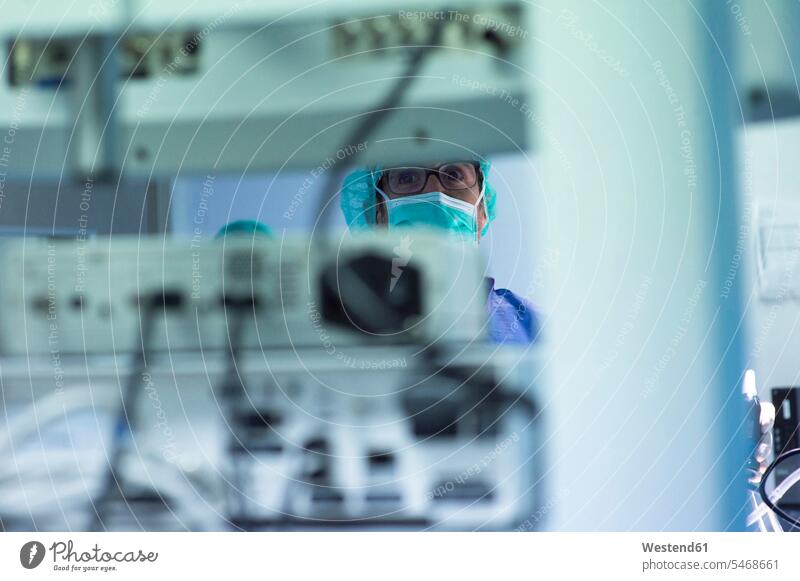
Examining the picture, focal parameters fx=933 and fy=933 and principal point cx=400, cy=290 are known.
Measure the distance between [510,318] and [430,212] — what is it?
18 cm

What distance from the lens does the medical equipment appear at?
124 cm

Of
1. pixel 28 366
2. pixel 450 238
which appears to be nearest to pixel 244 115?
pixel 450 238

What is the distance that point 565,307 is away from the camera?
1.23 metres

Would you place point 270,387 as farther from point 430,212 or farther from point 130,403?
point 430,212

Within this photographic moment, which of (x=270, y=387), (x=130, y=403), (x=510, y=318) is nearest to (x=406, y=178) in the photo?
(x=510, y=318)

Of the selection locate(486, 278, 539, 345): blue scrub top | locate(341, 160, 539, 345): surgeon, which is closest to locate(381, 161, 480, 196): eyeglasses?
locate(341, 160, 539, 345): surgeon

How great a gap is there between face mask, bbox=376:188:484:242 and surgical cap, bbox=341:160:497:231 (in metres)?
0.02

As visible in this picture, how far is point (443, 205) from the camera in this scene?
4.15ft

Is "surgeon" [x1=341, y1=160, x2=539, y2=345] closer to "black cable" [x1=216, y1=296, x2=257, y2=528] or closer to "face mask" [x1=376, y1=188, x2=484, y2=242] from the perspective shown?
"face mask" [x1=376, y1=188, x2=484, y2=242]

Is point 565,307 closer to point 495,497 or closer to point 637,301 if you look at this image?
point 637,301

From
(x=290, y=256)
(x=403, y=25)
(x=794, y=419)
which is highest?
(x=403, y=25)

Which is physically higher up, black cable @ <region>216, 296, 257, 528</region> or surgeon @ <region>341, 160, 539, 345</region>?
surgeon @ <region>341, 160, 539, 345</region>

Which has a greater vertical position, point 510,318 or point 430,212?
point 430,212
